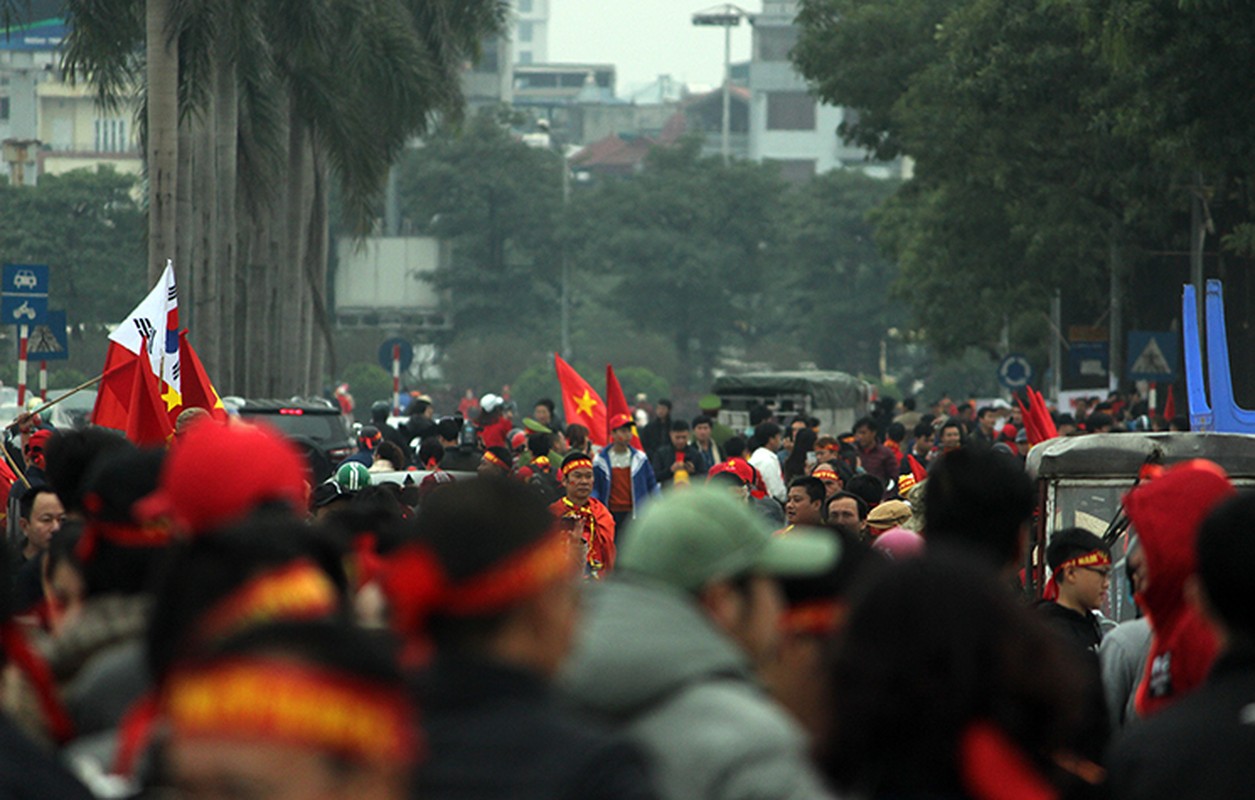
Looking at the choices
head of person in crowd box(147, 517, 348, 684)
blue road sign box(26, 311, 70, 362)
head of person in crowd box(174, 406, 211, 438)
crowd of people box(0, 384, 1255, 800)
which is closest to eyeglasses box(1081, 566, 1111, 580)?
crowd of people box(0, 384, 1255, 800)

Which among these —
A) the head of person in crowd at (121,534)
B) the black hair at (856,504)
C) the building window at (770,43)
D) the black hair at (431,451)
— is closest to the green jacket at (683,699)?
the head of person in crowd at (121,534)

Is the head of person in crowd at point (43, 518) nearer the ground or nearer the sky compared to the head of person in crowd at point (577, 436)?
nearer the sky

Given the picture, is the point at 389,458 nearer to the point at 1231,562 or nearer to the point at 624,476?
the point at 624,476

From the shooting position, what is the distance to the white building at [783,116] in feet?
430

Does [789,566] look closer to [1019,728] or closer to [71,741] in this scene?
[1019,728]

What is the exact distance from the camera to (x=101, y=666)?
3955 mm

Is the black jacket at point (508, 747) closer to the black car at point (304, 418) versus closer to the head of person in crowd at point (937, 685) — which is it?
the head of person in crowd at point (937, 685)

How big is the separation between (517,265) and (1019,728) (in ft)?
268

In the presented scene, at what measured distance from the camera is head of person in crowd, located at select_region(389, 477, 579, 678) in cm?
307

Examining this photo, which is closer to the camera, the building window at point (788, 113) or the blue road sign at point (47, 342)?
the blue road sign at point (47, 342)

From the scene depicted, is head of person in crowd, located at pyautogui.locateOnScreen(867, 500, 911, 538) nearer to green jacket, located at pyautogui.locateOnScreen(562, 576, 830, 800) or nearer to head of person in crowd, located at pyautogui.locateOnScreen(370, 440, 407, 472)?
head of person in crowd, located at pyautogui.locateOnScreen(370, 440, 407, 472)

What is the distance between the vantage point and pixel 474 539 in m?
3.09

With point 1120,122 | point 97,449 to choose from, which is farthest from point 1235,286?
point 97,449

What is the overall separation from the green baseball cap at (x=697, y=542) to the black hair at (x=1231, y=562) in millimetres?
785
